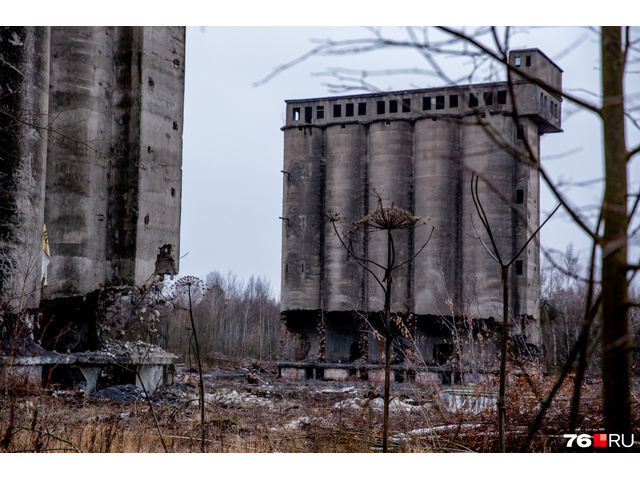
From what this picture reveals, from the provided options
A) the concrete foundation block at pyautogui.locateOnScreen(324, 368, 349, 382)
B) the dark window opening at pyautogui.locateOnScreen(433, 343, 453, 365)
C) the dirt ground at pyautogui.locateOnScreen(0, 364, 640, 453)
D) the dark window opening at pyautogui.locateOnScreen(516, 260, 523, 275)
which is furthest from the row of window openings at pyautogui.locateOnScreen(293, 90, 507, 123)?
the dirt ground at pyautogui.locateOnScreen(0, 364, 640, 453)

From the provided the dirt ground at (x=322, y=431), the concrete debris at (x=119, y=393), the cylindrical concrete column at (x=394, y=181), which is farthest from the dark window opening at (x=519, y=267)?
the concrete debris at (x=119, y=393)

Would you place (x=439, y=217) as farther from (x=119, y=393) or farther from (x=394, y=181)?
(x=119, y=393)

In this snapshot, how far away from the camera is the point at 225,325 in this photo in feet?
176

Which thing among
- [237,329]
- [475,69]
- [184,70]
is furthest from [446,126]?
[237,329]

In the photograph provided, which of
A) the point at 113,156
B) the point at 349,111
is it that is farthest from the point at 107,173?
the point at 349,111

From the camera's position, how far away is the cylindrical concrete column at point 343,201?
27078 mm

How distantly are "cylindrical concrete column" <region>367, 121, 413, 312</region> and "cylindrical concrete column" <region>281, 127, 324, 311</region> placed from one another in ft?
7.91

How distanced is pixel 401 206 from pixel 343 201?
2.37m

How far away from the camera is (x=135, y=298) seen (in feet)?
55.1

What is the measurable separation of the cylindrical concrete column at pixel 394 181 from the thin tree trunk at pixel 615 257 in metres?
23.9

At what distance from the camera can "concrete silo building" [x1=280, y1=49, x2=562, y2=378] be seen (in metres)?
24.2

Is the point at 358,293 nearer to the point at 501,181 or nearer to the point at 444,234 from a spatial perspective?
the point at 444,234

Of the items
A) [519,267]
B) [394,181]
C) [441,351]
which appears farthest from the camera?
[441,351]

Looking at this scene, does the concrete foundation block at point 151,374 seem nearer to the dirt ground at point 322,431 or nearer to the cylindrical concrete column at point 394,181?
the dirt ground at point 322,431
